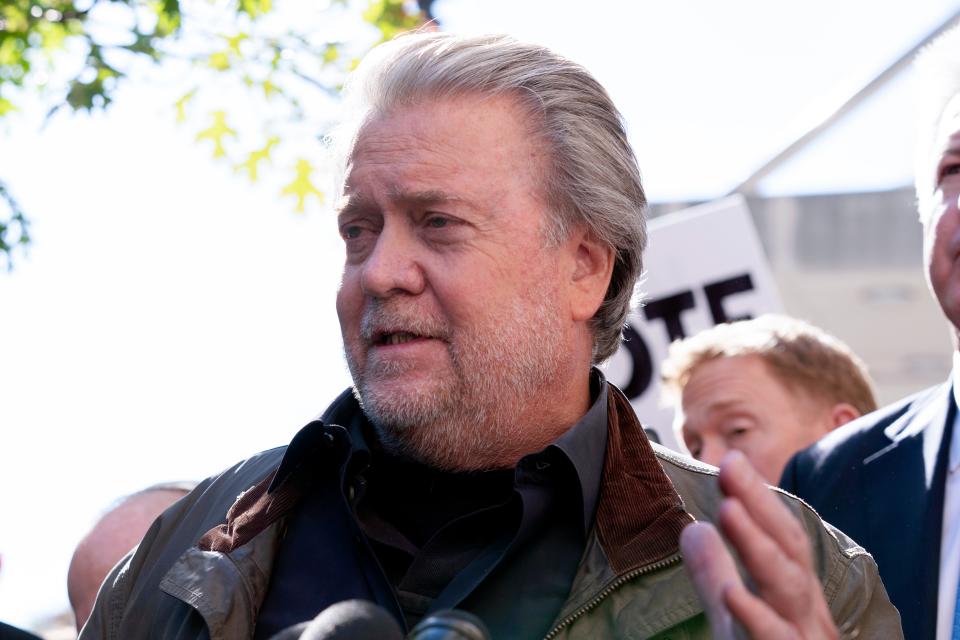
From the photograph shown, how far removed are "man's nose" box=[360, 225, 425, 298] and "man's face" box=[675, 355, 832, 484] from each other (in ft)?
6.84

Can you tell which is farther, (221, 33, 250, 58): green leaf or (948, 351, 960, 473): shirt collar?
(221, 33, 250, 58): green leaf

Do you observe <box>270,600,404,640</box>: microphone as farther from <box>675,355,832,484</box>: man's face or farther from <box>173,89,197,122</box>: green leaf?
<box>173,89,197,122</box>: green leaf

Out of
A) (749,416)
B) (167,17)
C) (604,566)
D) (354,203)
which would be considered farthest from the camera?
(167,17)

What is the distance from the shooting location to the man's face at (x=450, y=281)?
8.68 feet

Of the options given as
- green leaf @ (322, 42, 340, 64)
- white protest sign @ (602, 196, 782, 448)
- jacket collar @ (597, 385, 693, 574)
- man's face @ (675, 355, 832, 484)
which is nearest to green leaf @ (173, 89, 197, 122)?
green leaf @ (322, 42, 340, 64)

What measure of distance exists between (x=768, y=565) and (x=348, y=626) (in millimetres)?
508

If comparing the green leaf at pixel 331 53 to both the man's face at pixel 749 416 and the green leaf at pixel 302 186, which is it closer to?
the green leaf at pixel 302 186

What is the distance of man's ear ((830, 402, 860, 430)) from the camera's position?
179 inches

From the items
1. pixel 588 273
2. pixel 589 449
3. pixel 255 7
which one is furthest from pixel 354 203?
pixel 255 7

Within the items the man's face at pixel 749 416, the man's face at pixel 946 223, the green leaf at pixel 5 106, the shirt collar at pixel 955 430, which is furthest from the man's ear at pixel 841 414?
the green leaf at pixel 5 106

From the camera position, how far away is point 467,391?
2.68m

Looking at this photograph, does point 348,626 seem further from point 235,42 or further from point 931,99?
point 235,42

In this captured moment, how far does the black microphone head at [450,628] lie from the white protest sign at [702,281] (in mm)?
3973

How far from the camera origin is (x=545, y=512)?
254 centimetres
